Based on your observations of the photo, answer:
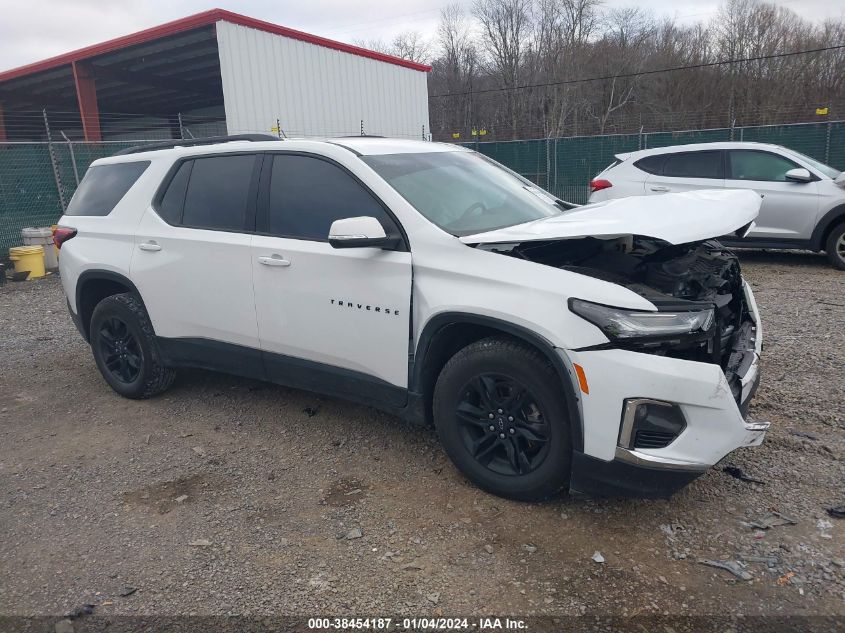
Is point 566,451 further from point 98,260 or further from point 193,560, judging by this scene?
point 98,260

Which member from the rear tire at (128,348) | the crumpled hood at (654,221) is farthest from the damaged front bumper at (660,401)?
the rear tire at (128,348)

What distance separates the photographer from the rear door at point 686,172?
9.02m

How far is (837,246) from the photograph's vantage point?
8352 millimetres

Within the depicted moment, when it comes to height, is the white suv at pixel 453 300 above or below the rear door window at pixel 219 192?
below

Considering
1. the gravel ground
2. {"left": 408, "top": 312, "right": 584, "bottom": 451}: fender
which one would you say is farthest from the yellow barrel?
{"left": 408, "top": 312, "right": 584, "bottom": 451}: fender

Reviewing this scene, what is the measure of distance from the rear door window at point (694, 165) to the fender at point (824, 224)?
1.40 metres

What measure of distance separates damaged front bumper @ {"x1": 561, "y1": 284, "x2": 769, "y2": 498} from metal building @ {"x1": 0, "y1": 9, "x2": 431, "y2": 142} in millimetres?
13041

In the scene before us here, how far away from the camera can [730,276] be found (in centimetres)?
351

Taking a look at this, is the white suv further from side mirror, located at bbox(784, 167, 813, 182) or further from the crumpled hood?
side mirror, located at bbox(784, 167, 813, 182)

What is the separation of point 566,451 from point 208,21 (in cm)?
1386

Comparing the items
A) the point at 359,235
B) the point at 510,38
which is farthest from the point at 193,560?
the point at 510,38

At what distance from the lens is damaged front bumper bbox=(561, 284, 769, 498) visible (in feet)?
8.52

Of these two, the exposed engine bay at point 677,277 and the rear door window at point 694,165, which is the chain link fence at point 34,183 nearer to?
the rear door window at point 694,165

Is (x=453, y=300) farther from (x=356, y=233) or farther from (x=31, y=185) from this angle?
(x=31, y=185)
